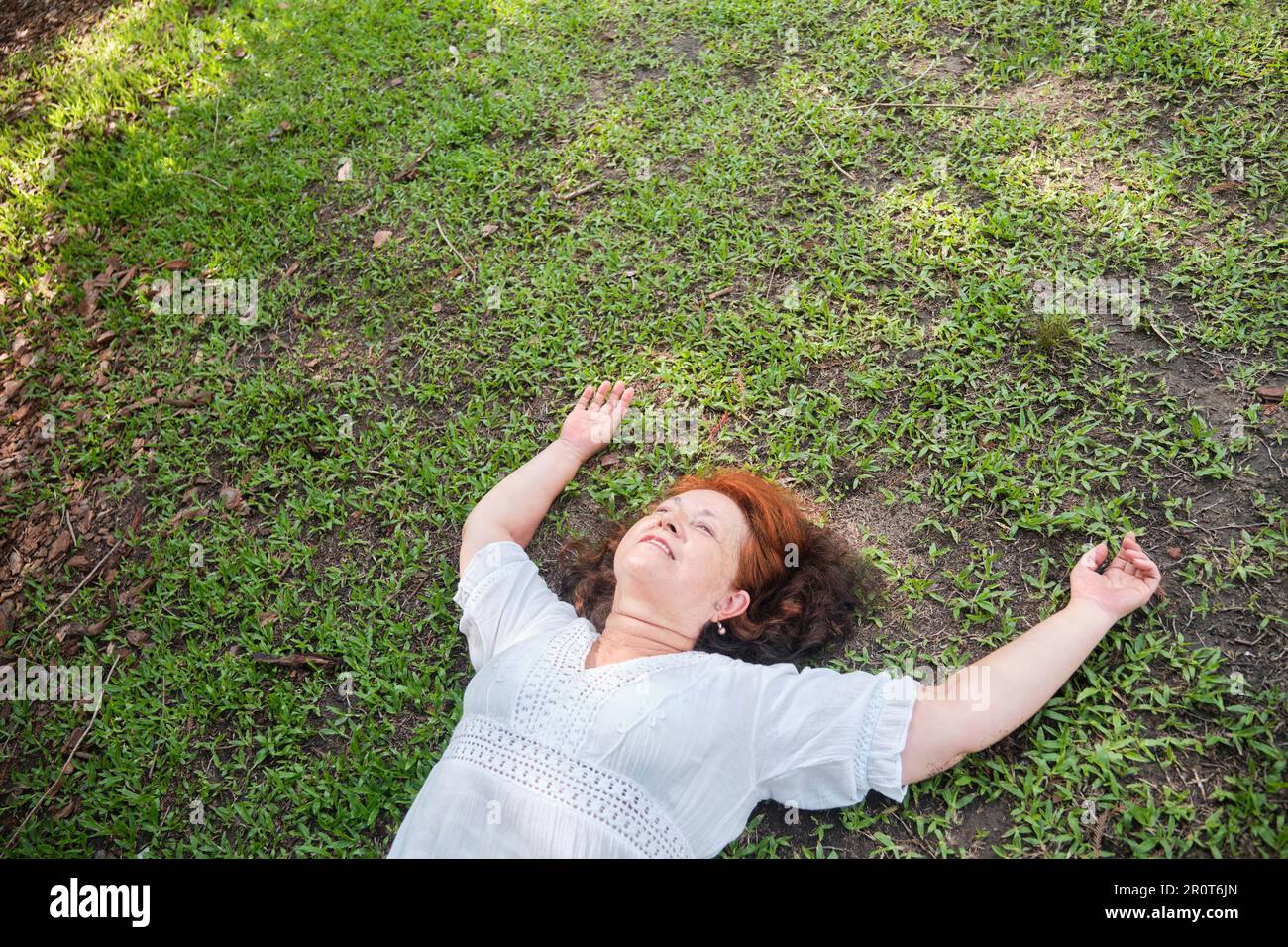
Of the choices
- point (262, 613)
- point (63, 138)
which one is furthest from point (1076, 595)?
point (63, 138)

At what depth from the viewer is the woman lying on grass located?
3.01 m

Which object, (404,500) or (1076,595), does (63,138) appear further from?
(1076,595)

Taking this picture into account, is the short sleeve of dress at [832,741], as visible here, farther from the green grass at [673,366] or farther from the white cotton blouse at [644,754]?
the green grass at [673,366]

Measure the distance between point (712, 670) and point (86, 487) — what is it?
3.81 meters

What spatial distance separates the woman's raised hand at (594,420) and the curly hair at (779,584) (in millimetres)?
572

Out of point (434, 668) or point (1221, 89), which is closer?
point (434, 668)

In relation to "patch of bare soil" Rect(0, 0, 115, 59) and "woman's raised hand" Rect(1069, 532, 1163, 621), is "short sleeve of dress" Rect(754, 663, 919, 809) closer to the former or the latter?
"woman's raised hand" Rect(1069, 532, 1163, 621)

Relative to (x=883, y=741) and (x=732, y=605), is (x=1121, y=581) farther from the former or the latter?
(x=732, y=605)

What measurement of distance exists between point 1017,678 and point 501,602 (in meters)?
2.04

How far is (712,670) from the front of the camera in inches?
126

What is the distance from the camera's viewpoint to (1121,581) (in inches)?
137

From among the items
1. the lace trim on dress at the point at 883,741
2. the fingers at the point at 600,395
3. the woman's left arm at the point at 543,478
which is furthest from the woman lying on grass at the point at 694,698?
the fingers at the point at 600,395

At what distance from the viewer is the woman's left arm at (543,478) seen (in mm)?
3918

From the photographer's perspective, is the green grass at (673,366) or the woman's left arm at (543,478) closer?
the green grass at (673,366)
